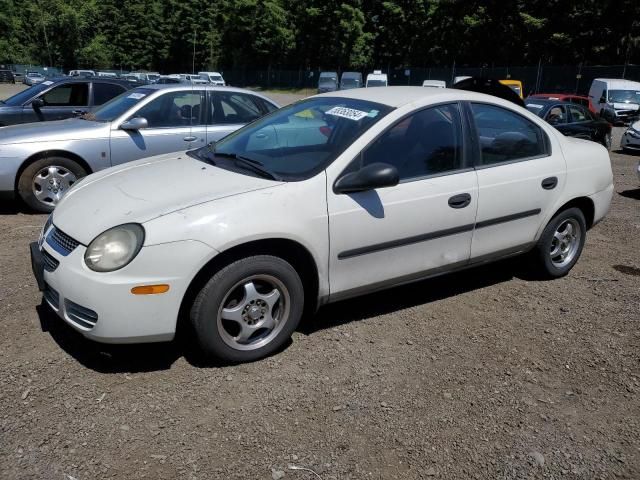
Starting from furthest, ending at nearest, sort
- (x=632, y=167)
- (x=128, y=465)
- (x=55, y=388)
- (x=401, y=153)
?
(x=632, y=167), (x=401, y=153), (x=55, y=388), (x=128, y=465)

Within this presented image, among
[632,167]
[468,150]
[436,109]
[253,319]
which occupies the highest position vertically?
[436,109]

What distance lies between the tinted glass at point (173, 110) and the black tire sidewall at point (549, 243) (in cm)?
442

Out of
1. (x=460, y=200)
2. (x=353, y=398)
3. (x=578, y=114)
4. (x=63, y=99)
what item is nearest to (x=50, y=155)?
(x=63, y=99)

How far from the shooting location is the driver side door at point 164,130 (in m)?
6.57

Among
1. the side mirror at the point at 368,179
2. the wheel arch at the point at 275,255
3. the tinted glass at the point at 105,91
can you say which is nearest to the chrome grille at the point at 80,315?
the wheel arch at the point at 275,255

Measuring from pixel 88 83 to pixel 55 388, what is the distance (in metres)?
7.15

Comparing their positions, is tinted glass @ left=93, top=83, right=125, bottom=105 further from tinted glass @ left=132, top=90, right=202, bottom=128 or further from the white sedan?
the white sedan

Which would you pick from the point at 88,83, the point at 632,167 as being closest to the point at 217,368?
the point at 88,83

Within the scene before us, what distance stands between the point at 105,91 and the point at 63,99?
70cm

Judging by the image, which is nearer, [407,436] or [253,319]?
[407,436]

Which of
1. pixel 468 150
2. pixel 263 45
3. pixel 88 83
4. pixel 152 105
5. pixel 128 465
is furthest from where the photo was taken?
pixel 263 45

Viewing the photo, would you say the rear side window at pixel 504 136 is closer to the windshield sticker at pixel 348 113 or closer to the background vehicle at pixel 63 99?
the windshield sticker at pixel 348 113

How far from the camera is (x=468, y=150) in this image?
3934 mm

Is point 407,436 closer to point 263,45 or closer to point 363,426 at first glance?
point 363,426
